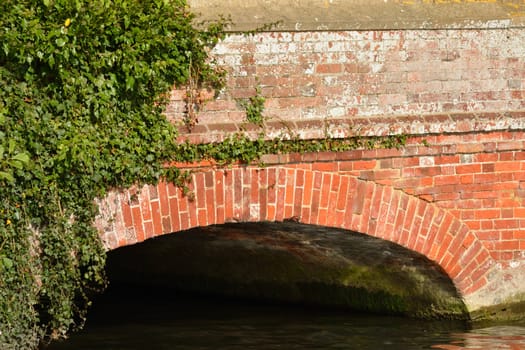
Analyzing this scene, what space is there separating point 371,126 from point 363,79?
0.40 m

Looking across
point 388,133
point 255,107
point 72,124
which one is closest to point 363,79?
point 388,133

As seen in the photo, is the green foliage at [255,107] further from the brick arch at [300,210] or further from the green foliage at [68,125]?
the green foliage at [68,125]

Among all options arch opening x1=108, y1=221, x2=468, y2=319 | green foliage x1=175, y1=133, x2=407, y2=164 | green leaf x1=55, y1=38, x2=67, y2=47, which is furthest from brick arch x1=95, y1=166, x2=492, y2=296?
green leaf x1=55, y1=38, x2=67, y2=47

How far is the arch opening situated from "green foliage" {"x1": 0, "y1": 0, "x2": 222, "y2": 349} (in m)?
1.91

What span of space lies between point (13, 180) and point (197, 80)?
1.67m

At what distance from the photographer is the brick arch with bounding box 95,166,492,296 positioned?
7.21 meters

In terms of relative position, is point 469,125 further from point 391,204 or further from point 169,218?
point 169,218

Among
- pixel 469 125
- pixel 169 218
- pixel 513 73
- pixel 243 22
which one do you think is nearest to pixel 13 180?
pixel 169 218

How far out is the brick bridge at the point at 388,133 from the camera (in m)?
7.47

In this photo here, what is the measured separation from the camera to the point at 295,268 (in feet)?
34.6

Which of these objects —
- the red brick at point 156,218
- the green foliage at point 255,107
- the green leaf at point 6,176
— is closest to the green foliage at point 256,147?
the green foliage at point 255,107

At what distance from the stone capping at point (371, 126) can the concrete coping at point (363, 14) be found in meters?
0.76

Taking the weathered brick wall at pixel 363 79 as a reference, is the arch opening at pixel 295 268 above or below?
below

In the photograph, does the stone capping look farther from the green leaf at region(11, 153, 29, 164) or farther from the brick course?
the green leaf at region(11, 153, 29, 164)
